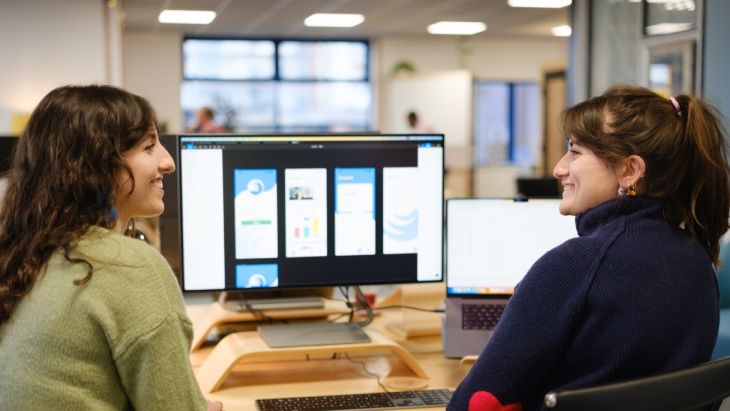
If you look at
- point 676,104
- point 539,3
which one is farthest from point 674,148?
point 539,3

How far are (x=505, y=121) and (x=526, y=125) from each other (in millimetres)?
370

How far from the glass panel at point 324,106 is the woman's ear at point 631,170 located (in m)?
10.8

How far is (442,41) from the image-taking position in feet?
40.0

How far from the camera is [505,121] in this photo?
42.1ft

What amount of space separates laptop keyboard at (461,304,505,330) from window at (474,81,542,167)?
34.5ft

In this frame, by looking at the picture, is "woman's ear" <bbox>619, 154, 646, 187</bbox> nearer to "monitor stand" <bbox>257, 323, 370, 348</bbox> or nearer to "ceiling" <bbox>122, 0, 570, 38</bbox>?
"monitor stand" <bbox>257, 323, 370, 348</bbox>

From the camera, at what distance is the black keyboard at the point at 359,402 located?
180cm

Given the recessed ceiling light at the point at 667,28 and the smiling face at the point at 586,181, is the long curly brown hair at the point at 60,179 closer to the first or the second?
the smiling face at the point at 586,181

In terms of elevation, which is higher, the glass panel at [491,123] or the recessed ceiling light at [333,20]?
the recessed ceiling light at [333,20]

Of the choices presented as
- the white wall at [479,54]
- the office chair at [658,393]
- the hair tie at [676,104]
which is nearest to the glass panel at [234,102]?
the white wall at [479,54]

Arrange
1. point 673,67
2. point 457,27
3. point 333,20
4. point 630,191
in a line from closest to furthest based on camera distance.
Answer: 1. point 630,191
2. point 673,67
3. point 333,20
4. point 457,27

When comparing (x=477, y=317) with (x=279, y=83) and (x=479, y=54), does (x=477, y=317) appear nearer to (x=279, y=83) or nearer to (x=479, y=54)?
(x=279, y=83)

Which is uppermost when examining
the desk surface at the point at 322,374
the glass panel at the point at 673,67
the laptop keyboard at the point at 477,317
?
the glass panel at the point at 673,67

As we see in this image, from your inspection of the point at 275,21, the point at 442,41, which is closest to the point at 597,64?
the point at 275,21
